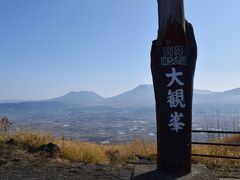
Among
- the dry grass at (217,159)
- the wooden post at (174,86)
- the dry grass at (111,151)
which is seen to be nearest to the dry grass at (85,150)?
the dry grass at (111,151)

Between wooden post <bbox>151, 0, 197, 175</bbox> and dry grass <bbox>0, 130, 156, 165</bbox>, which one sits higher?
wooden post <bbox>151, 0, 197, 175</bbox>

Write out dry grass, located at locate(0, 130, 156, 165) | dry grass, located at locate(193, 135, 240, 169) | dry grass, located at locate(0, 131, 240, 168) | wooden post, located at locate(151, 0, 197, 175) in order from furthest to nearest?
1. dry grass, located at locate(0, 130, 156, 165)
2. dry grass, located at locate(0, 131, 240, 168)
3. dry grass, located at locate(193, 135, 240, 169)
4. wooden post, located at locate(151, 0, 197, 175)

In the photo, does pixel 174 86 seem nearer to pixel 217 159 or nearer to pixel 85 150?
pixel 217 159

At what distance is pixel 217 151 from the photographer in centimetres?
996

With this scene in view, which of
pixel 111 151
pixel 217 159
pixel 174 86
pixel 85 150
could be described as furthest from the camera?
pixel 111 151

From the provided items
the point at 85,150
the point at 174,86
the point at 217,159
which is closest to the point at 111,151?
the point at 85,150

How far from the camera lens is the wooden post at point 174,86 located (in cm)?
629

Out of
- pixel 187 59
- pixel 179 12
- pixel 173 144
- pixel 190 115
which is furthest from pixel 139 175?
pixel 179 12

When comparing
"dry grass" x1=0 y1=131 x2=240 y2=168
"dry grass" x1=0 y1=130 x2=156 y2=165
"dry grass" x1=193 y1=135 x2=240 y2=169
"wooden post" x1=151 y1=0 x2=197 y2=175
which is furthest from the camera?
"dry grass" x1=0 y1=130 x2=156 y2=165

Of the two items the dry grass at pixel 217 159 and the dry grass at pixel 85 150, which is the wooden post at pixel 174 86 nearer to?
the dry grass at pixel 217 159

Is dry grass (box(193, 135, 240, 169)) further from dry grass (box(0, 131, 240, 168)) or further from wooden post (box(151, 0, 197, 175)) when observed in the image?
wooden post (box(151, 0, 197, 175))

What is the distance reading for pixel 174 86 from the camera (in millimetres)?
6312

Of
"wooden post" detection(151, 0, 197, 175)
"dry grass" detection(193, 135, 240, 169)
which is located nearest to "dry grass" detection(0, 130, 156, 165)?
"dry grass" detection(193, 135, 240, 169)

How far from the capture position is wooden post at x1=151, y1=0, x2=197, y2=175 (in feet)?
20.6
